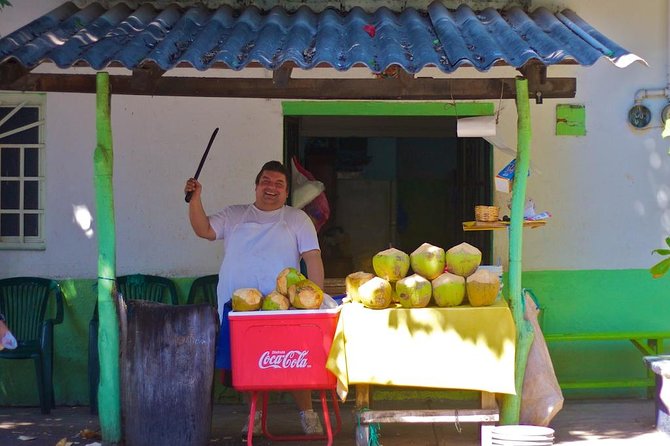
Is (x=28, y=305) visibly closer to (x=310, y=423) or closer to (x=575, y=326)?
(x=310, y=423)

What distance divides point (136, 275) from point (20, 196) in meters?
1.19

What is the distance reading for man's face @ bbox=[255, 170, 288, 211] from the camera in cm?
647

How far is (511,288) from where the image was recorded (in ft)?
19.6

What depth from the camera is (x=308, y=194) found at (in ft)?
24.0

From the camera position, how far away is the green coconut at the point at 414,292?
5543 mm

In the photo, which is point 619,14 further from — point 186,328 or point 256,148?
point 186,328

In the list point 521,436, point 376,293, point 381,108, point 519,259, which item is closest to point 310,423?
point 376,293

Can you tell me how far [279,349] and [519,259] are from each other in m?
1.65

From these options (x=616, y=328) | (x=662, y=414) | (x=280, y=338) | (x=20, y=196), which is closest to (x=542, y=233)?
(x=616, y=328)

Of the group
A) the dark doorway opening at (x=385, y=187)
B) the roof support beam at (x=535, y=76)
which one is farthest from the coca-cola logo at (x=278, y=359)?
the dark doorway opening at (x=385, y=187)

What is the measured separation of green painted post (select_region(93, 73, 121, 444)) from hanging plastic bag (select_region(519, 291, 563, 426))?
2603 mm

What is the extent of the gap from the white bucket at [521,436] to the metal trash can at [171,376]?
5.84ft

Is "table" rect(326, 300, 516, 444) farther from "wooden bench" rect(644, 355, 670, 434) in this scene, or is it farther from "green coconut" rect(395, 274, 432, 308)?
"wooden bench" rect(644, 355, 670, 434)

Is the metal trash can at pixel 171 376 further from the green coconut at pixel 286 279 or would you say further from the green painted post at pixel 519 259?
the green painted post at pixel 519 259
